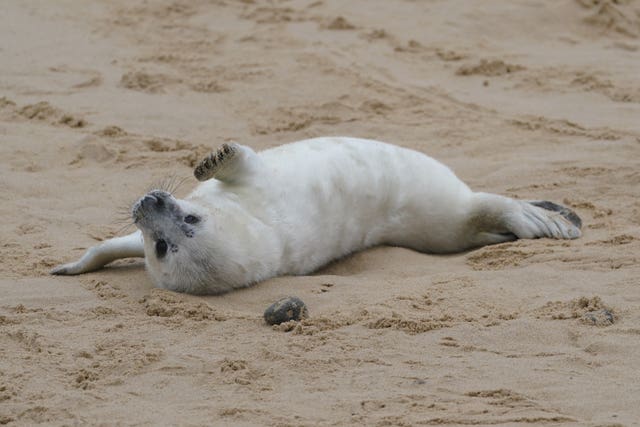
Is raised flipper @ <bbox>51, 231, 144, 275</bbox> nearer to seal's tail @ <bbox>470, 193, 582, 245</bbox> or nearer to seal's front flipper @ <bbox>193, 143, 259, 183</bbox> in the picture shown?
seal's front flipper @ <bbox>193, 143, 259, 183</bbox>

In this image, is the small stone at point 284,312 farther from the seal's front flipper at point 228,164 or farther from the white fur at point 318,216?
the seal's front flipper at point 228,164

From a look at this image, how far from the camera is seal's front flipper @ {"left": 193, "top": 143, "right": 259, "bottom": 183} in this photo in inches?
197

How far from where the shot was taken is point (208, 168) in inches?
197

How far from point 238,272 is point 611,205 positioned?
7.07 ft

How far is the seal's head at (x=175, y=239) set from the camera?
481 cm

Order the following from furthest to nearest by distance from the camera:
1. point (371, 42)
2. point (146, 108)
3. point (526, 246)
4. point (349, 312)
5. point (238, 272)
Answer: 1. point (371, 42)
2. point (146, 108)
3. point (526, 246)
4. point (238, 272)
5. point (349, 312)

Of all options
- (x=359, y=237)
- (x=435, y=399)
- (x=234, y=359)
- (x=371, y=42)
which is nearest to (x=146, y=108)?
(x=371, y=42)

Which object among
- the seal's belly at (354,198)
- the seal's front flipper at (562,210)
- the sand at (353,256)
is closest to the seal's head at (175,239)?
the sand at (353,256)

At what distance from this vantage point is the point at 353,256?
18.1 feet

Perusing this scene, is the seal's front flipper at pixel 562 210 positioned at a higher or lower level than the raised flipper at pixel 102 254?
higher

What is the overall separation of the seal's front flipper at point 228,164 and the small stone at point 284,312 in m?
0.77

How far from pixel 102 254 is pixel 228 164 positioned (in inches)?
27.1

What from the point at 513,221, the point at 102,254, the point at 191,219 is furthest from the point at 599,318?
the point at 102,254

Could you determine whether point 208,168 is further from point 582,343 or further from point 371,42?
point 371,42
